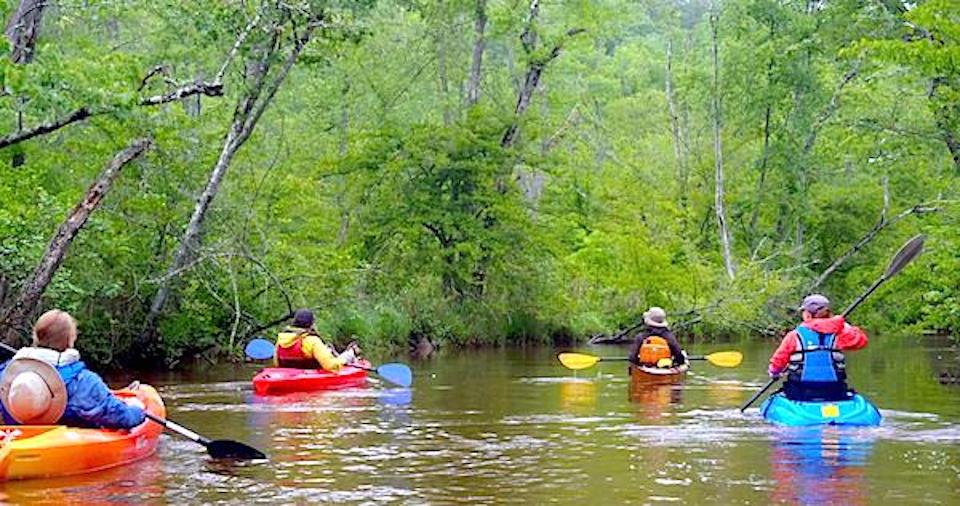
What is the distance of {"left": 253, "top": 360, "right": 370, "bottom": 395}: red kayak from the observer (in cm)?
1526

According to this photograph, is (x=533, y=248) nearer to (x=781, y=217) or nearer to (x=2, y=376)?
(x=781, y=217)

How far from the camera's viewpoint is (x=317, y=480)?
899 cm

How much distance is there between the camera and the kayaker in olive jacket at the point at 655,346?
57.1 feet

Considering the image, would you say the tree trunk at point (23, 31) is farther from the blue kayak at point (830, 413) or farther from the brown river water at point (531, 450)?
the blue kayak at point (830, 413)

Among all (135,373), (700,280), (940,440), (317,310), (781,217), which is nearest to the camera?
(940,440)

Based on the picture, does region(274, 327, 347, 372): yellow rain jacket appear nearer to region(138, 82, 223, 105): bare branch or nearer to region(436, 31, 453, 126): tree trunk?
region(138, 82, 223, 105): bare branch

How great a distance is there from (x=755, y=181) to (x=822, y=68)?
166 inches

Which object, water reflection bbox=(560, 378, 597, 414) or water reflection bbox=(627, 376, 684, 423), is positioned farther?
water reflection bbox=(560, 378, 597, 414)

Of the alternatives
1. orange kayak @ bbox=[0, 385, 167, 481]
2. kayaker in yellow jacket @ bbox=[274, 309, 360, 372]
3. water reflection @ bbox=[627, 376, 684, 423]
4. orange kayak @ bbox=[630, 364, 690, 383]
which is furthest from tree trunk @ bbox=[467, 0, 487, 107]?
orange kayak @ bbox=[0, 385, 167, 481]

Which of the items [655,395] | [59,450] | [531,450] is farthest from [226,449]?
Answer: [655,395]

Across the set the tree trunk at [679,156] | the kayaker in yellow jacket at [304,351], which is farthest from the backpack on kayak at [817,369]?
the tree trunk at [679,156]

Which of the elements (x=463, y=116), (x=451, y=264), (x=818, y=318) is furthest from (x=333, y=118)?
(x=818, y=318)

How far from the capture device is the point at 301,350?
628 inches

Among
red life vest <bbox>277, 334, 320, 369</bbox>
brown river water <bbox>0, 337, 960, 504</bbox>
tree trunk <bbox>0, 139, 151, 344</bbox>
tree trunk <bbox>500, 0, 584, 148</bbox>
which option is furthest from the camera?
tree trunk <bbox>500, 0, 584, 148</bbox>
